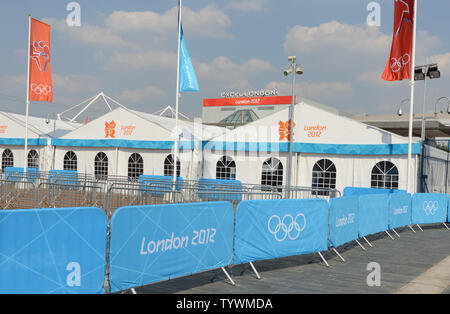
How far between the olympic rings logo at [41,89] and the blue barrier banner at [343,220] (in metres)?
18.3

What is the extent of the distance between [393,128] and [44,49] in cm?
3063

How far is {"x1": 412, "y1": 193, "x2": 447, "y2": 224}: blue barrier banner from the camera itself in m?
15.9

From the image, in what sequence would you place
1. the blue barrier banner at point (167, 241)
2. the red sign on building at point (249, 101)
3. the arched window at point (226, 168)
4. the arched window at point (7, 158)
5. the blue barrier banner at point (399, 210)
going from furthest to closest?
the red sign on building at point (249, 101)
the arched window at point (7, 158)
the arched window at point (226, 168)
the blue barrier banner at point (399, 210)
the blue barrier banner at point (167, 241)

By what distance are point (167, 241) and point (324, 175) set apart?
17.3m

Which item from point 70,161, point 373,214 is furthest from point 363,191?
point 70,161

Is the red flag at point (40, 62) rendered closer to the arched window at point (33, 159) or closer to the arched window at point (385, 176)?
the arched window at point (33, 159)

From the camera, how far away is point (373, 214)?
1270 cm

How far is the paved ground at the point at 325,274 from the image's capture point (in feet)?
23.8

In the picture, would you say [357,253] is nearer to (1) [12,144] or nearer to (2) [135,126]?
(2) [135,126]

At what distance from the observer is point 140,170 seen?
2723 centimetres

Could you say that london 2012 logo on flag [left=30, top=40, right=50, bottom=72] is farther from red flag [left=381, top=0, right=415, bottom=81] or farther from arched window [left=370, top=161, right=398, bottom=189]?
arched window [left=370, top=161, right=398, bottom=189]

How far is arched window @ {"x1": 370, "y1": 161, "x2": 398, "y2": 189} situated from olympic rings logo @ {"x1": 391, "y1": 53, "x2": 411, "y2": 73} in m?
4.68

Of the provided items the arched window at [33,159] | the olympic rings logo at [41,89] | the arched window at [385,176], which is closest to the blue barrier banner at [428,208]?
the arched window at [385,176]
